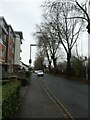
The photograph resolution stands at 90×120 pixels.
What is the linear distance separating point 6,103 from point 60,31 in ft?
135

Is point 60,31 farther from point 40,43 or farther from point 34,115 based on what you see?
point 34,115

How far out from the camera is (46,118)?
8922 mm

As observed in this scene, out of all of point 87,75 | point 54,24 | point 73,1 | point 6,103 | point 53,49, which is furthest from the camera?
point 53,49

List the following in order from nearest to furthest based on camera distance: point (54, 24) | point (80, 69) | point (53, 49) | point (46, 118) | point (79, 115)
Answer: point (46, 118), point (79, 115), point (80, 69), point (54, 24), point (53, 49)

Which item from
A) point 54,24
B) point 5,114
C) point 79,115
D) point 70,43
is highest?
point 54,24

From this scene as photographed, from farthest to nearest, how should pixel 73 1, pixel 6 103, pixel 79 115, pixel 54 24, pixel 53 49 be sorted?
pixel 53 49
pixel 54 24
pixel 73 1
pixel 79 115
pixel 6 103

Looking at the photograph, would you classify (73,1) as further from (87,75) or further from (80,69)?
(80,69)

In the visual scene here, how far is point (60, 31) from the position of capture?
46938 mm

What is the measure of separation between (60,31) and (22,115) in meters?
38.4

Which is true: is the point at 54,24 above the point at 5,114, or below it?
above

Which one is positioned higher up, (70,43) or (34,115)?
(70,43)

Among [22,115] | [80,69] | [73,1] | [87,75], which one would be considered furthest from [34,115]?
[80,69]

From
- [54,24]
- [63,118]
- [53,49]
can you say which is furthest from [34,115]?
[53,49]

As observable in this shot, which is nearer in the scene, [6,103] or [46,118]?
[6,103]
